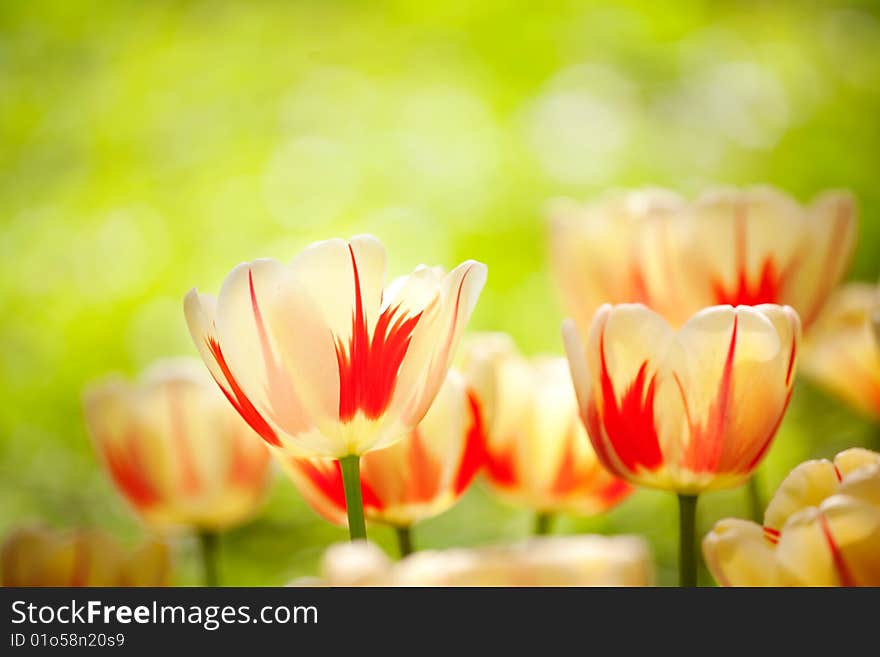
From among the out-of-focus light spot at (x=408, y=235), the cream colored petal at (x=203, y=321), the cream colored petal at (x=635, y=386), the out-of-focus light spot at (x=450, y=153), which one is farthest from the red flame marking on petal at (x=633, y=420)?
the out-of-focus light spot at (x=450, y=153)

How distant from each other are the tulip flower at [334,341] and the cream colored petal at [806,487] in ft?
0.30

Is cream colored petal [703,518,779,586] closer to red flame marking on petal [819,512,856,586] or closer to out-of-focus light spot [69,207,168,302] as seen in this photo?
red flame marking on petal [819,512,856,586]

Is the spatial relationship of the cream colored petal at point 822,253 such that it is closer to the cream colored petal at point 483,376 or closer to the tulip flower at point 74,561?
the cream colored petal at point 483,376

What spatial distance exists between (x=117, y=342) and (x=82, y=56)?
1.58 feet

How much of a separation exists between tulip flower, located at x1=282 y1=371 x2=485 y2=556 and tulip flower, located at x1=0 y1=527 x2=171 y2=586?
0.30 ft

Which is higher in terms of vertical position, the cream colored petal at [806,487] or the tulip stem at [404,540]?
the tulip stem at [404,540]

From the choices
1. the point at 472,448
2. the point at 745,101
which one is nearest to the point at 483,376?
the point at 472,448

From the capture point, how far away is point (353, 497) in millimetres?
251

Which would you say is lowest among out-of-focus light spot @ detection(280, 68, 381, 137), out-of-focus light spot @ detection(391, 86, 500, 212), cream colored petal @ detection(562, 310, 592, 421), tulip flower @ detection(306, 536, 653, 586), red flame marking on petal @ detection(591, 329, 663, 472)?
tulip flower @ detection(306, 536, 653, 586)

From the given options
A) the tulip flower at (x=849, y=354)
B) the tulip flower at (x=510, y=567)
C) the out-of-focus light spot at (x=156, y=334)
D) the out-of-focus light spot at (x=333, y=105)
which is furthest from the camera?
the out-of-focus light spot at (x=333, y=105)

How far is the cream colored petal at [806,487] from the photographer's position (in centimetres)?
24

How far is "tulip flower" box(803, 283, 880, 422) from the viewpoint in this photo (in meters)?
0.39

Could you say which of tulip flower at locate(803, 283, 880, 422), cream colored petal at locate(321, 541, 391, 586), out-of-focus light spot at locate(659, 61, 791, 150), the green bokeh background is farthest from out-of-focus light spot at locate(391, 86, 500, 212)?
cream colored petal at locate(321, 541, 391, 586)

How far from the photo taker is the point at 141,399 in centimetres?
37
